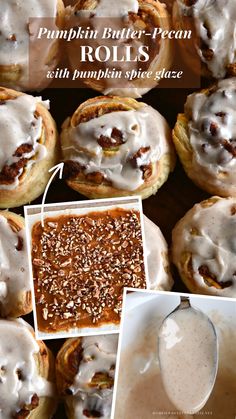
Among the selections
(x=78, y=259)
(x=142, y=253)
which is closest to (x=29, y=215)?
(x=78, y=259)

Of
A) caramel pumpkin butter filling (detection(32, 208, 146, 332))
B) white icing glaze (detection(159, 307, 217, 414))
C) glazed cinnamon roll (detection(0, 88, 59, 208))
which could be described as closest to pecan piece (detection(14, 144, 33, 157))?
glazed cinnamon roll (detection(0, 88, 59, 208))

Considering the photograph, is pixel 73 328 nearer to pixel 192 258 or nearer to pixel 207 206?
pixel 192 258

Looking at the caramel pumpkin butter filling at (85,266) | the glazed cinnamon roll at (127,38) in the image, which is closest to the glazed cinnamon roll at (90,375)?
the caramel pumpkin butter filling at (85,266)

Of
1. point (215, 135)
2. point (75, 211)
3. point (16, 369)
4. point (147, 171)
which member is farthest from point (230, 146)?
point (16, 369)

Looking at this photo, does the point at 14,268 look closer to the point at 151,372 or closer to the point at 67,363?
the point at 67,363

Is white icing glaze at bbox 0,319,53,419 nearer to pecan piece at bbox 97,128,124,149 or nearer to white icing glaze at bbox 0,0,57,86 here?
pecan piece at bbox 97,128,124,149

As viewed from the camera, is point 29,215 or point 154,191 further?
point 154,191

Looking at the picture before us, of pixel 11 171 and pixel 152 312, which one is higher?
pixel 11 171
